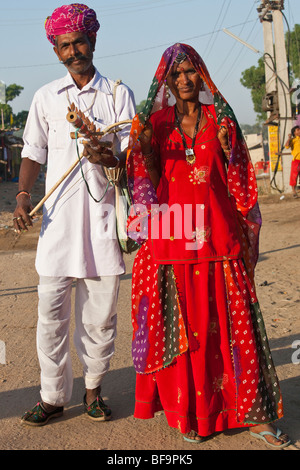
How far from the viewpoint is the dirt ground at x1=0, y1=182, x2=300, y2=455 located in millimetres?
3541

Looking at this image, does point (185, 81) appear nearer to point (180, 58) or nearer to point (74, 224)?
point (180, 58)

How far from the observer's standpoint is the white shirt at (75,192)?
148 inches

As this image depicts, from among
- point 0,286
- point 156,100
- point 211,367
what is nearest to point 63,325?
point 211,367

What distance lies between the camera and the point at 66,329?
3881 millimetres

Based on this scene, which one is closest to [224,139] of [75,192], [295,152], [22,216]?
[75,192]

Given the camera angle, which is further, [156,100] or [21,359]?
[21,359]

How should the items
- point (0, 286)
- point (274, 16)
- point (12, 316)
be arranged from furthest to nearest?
point (274, 16) < point (0, 286) < point (12, 316)

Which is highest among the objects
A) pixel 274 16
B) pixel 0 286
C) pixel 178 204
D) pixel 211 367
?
pixel 274 16

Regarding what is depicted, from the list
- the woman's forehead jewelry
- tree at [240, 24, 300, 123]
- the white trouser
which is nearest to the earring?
the woman's forehead jewelry

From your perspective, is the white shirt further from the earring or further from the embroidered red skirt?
the embroidered red skirt

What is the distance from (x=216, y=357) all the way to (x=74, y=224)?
3.77ft

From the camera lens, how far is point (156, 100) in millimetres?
3623
